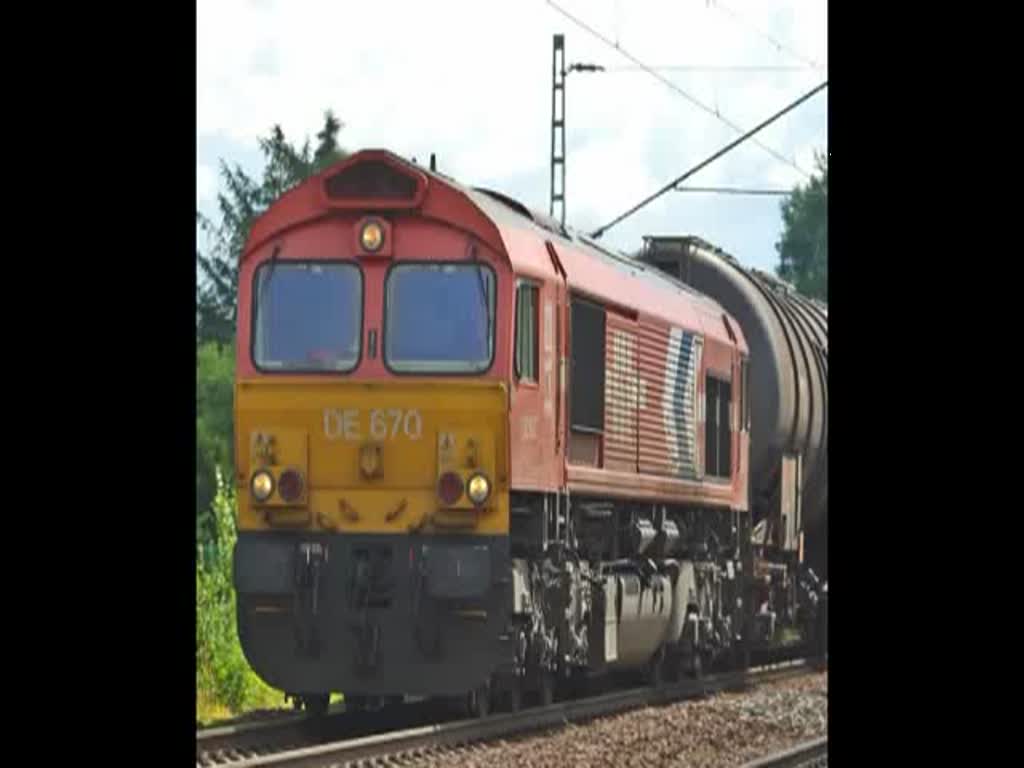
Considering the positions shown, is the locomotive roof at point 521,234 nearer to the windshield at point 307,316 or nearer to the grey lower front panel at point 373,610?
the windshield at point 307,316

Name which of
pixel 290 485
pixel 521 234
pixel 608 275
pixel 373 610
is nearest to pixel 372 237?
pixel 521 234

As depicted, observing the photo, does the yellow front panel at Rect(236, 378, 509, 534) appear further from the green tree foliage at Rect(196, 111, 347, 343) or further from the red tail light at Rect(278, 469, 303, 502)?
the green tree foliage at Rect(196, 111, 347, 343)

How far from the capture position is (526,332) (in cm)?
1448

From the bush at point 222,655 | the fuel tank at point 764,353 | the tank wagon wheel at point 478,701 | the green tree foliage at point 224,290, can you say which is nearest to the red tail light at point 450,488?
the tank wagon wheel at point 478,701

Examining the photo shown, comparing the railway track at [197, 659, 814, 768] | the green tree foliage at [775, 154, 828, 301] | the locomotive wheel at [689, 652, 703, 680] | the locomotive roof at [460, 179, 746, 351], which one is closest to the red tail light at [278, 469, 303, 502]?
the railway track at [197, 659, 814, 768]

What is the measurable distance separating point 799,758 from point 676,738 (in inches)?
52.5

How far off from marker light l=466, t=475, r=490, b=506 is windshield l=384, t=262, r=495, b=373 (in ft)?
2.11

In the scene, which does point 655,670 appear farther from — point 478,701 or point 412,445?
point 412,445

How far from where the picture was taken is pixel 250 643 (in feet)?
46.0

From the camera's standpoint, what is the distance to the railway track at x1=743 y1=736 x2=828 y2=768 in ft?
41.7

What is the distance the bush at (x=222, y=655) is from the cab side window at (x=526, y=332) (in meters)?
2.39

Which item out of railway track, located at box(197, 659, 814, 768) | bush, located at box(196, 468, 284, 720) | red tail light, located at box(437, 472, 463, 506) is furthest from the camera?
bush, located at box(196, 468, 284, 720)
